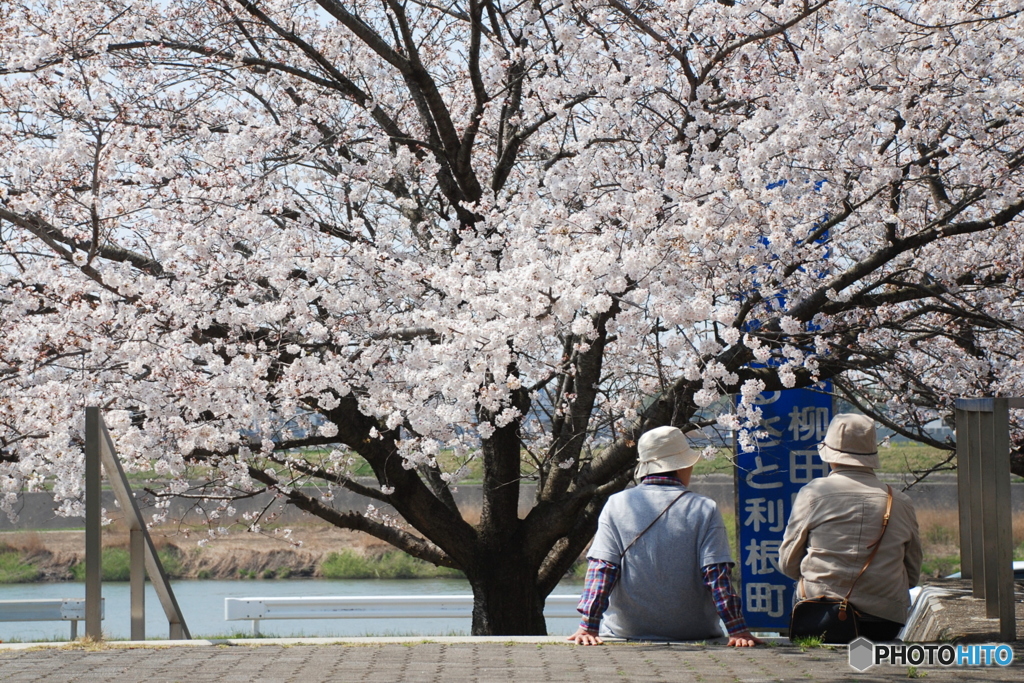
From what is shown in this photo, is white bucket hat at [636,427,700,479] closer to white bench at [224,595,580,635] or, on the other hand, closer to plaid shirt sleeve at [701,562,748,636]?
plaid shirt sleeve at [701,562,748,636]

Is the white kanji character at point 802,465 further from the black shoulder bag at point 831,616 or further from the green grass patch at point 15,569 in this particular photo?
the green grass patch at point 15,569

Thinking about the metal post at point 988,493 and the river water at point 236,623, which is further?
the river water at point 236,623

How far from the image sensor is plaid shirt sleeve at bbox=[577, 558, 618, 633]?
3.52m

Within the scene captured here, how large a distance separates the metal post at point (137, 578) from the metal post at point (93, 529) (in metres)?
0.45

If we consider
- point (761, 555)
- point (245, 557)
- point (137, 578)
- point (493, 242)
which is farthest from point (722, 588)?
point (245, 557)

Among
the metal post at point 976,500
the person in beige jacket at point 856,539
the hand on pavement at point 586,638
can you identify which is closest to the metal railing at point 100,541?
the hand on pavement at point 586,638

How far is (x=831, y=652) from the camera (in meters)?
3.77

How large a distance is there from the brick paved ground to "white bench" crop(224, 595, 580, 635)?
5.75 meters

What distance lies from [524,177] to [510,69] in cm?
102

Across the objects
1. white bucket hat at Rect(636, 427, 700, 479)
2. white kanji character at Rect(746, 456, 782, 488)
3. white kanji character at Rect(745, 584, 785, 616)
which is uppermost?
white bucket hat at Rect(636, 427, 700, 479)

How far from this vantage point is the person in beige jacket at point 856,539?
11.4 feet

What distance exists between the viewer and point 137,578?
15.9 ft

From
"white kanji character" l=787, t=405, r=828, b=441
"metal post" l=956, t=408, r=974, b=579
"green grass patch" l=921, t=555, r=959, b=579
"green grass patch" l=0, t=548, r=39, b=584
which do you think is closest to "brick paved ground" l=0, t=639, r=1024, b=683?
"metal post" l=956, t=408, r=974, b=579

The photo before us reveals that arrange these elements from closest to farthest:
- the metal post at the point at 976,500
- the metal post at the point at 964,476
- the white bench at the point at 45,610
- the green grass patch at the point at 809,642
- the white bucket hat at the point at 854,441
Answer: the white bucket hat at the point at 854,441, the green grass patch at the point at 809,642, the metal post at the point at 976,500, the metal post at the point at 964,476, the white bench at the point at 45,610
